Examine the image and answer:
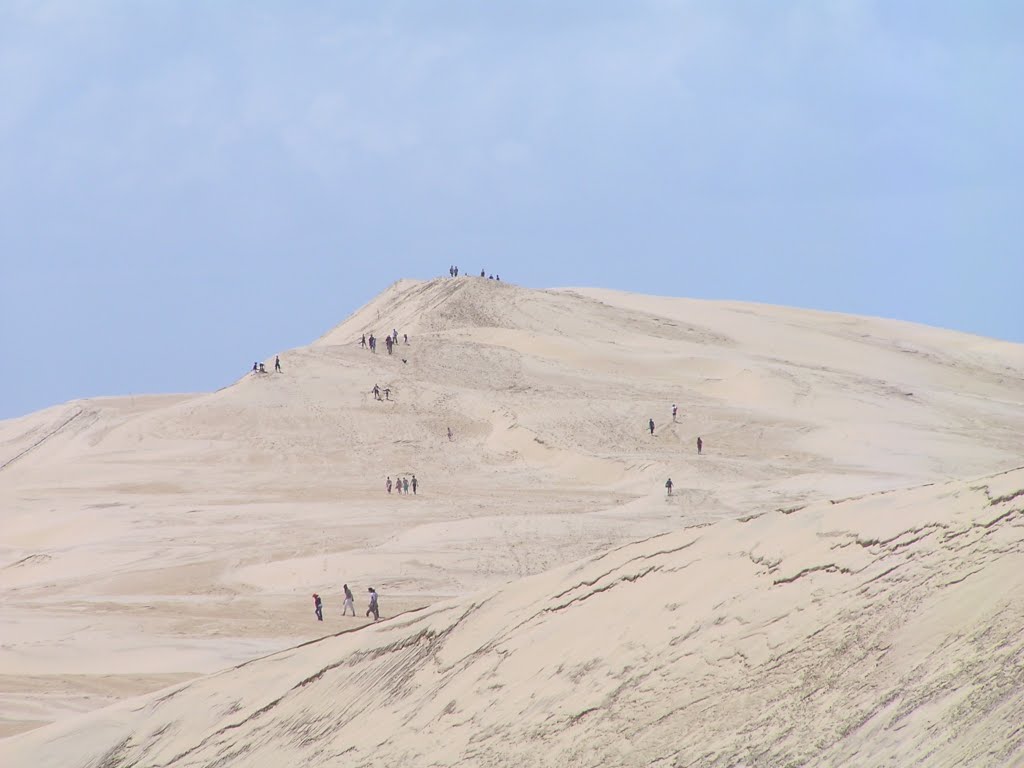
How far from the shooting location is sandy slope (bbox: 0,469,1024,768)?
7.09 m

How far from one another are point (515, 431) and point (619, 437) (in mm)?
2832

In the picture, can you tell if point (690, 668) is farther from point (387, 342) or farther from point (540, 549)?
point (387, 342)

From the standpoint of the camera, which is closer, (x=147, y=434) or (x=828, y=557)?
(x=828, y=557)

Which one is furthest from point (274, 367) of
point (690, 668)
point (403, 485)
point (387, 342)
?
point (690, 668)

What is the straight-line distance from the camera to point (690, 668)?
8.25 metres

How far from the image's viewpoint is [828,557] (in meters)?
8.67

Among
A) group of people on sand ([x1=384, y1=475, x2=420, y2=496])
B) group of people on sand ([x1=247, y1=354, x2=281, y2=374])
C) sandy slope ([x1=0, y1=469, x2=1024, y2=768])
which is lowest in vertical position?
sandy slope ([x1=0, y1=469, x2=1024, y2=768])

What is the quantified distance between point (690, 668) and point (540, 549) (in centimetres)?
1787

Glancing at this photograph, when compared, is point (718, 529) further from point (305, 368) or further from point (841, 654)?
point (305, 368)

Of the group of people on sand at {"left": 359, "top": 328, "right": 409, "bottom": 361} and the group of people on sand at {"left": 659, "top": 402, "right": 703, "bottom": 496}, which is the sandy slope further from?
the group of people on sand at {"left": 359, "top": 328, "right": 409, "bottom": 361}

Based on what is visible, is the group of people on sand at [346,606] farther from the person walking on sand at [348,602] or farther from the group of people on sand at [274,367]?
the group of people on sand at [274,367]

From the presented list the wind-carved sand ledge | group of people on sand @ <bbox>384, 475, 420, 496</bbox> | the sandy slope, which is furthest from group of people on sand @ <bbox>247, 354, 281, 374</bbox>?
the sandy slope

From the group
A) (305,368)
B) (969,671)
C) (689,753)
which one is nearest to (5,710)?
(689,753)

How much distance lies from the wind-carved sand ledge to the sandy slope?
0.08 feet
